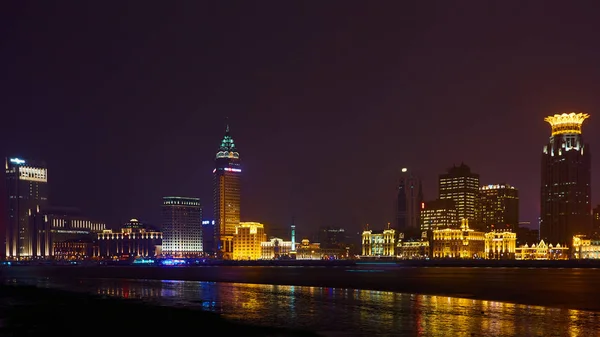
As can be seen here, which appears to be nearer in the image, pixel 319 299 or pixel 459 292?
pixel 319 299

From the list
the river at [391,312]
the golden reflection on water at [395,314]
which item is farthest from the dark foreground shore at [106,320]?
the golden reflection on water at [395,314]

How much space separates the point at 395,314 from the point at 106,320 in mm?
18763

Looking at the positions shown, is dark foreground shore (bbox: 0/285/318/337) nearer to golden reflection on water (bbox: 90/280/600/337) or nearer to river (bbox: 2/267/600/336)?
→ river (bbox: 2/267/600/336)

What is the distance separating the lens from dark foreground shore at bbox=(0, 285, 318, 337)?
123ft

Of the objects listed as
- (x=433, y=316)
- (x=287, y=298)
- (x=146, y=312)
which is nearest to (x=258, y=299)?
(x=287, y=298)

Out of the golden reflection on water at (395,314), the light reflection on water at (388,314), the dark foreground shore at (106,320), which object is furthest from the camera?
the golden reflection on water at (395,314)

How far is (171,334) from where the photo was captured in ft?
120

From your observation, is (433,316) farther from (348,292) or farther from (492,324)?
(348,292)

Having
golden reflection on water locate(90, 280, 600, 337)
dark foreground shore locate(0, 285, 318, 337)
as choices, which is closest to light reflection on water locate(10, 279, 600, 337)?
golden reflection on water locate(90, 280, 600, 337)

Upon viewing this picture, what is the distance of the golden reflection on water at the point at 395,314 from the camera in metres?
38.5

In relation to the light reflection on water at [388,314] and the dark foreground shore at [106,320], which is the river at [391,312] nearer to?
the light reflection on water at [388,314]

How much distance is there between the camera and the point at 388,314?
153ft

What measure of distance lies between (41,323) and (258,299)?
22489mm

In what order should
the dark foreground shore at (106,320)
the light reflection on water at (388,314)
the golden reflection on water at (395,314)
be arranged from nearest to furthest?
1. the dark foreground shore at (106,320)
2. the light reflection on water at (388,314)
3. the golden reflection on water at (395,314)
